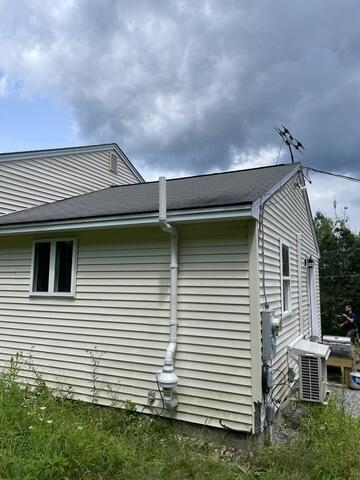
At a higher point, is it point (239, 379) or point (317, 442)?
point (239, 379)

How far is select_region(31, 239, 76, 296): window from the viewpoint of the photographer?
547 cm

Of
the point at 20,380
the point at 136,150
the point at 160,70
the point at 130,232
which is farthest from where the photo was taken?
the point at 136,150

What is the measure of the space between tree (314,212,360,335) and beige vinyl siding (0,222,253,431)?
14.7m

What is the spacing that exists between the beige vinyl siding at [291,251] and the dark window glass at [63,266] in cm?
316

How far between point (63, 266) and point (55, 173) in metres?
4.32

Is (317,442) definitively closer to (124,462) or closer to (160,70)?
(124,462)

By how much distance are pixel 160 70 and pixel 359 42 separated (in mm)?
5282

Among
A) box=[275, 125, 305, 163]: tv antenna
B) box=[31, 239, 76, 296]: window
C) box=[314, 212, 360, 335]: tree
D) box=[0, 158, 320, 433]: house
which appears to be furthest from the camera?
box=[314, 212, 360, 335]: tree

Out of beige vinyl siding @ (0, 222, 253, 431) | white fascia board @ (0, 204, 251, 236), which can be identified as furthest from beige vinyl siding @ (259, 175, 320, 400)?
white fascia board @ (0, 204, 251, 236)

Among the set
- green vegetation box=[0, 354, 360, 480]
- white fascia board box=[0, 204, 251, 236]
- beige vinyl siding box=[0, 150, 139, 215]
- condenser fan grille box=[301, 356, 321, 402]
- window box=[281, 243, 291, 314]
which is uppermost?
beige vinyl siding box=[0, 150, 139, 215]

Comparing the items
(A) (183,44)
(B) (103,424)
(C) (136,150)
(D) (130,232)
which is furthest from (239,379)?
(C) (136,150)

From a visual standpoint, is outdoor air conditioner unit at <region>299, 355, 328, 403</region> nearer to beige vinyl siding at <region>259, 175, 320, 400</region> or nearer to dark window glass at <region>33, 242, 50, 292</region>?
beige vinyl siding at <region>259, 175, 320, 400</region>

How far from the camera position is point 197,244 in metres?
4.38

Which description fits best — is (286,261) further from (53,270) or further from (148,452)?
(53,270)
